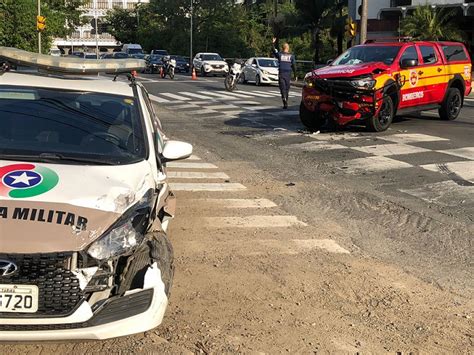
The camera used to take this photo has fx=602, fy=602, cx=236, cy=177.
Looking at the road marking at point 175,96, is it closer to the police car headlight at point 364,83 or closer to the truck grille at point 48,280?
the police car headlight at point 364,83

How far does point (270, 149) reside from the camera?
38.2 ft

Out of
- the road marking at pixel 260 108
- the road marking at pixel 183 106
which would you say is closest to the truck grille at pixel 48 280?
the road marking at pixel 260 108

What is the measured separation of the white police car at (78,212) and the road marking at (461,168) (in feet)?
17.7

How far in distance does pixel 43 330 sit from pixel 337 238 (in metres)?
3.61

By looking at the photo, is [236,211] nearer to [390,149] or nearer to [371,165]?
[371,165]

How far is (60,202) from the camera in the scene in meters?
3.44

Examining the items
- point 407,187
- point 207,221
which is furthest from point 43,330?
point 407,187

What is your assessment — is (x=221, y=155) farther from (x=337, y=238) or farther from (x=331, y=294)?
(x=331, y=294)

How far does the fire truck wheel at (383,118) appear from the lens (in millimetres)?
12500

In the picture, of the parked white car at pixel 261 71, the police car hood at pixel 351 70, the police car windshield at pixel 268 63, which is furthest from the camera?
the police car windshield at pixel 268 63

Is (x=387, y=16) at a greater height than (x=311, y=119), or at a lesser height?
greater

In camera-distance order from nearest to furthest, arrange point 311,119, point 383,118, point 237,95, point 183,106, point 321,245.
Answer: point 321,245 < point 383,118 < point 311,119 < point 183,106 < point 237,95

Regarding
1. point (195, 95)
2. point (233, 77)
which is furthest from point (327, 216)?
point (233, 77)

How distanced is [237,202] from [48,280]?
176 inches
